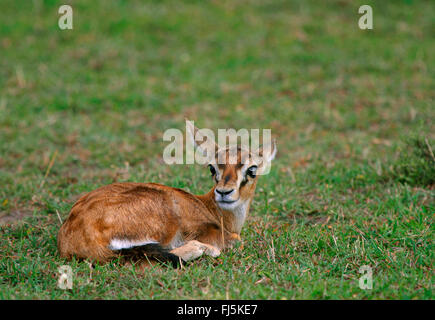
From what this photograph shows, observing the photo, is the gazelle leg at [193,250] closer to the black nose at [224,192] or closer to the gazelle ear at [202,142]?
the black nose at [224,192]

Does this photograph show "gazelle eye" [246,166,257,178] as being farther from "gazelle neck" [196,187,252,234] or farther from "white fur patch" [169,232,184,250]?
"white fur patch" [169,232,184,250]

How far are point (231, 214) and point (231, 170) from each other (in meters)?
0.54

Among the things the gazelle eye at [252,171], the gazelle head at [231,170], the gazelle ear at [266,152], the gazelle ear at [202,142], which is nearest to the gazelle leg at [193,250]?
the gazelle head at [231,170]

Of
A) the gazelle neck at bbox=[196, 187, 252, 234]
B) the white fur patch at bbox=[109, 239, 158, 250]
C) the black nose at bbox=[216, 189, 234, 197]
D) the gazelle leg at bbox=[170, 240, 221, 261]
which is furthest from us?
the gazelle neck at bbox=[196, 187, 252, 234]

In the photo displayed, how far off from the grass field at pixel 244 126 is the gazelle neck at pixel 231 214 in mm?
234

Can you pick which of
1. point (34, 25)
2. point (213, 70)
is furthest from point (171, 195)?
point (34, 25)

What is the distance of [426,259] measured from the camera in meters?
4.93

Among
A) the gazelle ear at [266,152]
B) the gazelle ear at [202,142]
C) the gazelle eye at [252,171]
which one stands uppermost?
the gazelle ear at [202,142]

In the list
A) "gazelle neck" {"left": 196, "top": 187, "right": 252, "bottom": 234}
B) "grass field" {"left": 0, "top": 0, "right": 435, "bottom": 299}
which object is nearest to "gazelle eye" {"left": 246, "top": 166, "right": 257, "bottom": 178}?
"gazelle neck" {"left": 196, "top": 187, "right": 252, "bottom": 234}

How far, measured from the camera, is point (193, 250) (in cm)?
A: 495

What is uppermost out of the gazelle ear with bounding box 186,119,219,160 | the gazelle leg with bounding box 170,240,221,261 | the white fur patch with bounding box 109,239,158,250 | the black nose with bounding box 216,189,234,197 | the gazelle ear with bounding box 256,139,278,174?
the gazelle ear with bounding box 186,119,219,160

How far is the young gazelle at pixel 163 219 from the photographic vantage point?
475 cm

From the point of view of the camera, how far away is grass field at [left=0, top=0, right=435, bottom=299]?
15.6ft

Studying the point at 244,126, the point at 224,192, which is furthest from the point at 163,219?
the point at 244,126
